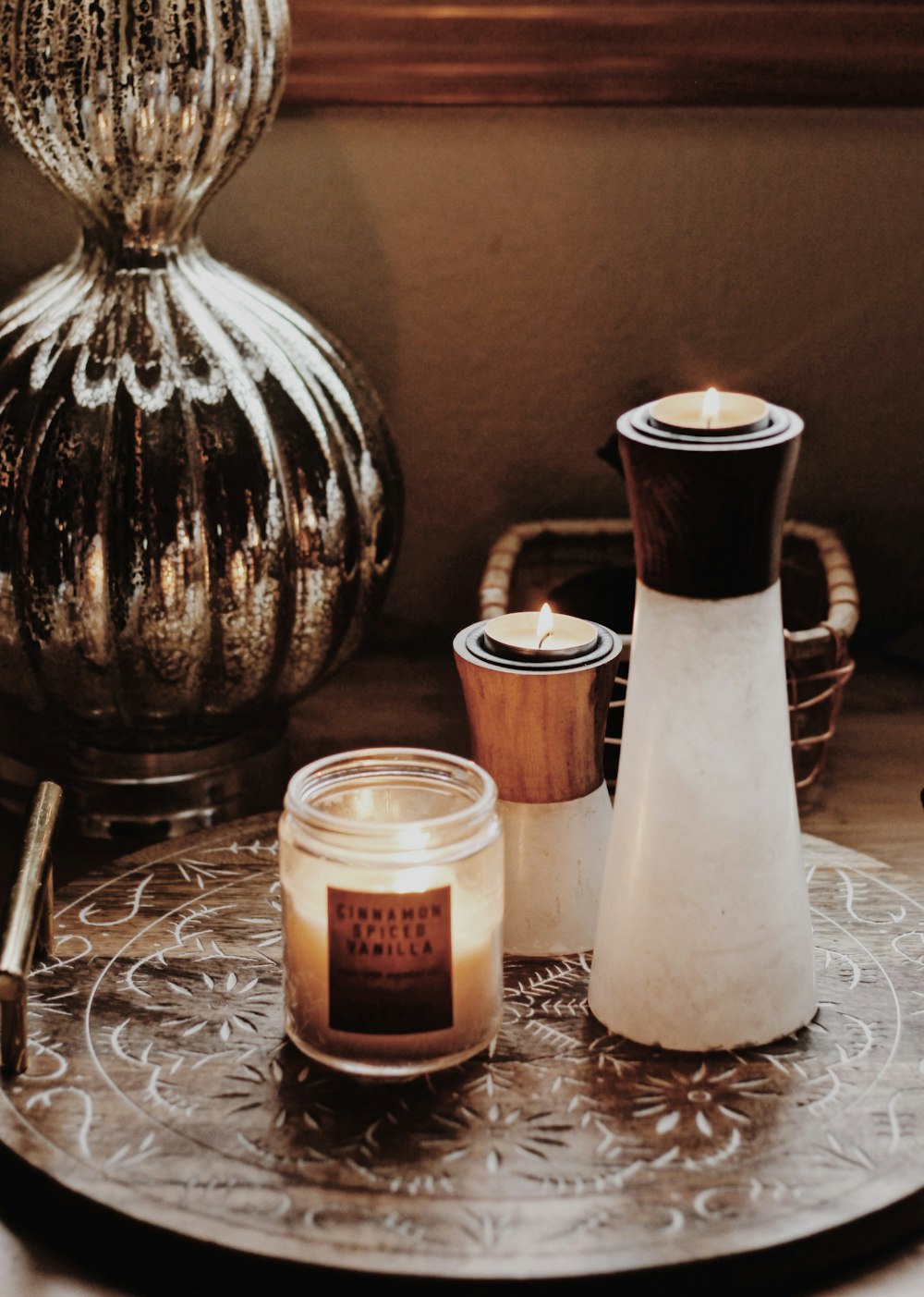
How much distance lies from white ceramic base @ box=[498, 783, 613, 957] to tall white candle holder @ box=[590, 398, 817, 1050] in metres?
0.05

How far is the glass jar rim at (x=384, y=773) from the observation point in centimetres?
53

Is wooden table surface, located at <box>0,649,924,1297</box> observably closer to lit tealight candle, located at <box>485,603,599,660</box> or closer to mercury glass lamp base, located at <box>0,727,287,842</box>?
mercury glass lamp base, located at <box>0,727,287,842</box>

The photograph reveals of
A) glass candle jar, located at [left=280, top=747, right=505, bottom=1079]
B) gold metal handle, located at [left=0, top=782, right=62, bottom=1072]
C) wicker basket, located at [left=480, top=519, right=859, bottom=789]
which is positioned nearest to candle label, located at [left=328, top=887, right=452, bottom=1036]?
glass candle jar, located at [left=280, top=747, right=505, bottom=1079]

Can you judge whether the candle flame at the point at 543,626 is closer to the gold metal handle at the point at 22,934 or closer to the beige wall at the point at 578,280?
the gold metal handle at the point at 22,934

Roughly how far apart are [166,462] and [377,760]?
0.22 metres

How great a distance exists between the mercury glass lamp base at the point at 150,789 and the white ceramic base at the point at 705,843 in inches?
12.9

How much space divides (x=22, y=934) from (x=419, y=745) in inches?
16.3

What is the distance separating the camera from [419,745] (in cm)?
93

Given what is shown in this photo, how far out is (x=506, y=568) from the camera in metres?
0.96

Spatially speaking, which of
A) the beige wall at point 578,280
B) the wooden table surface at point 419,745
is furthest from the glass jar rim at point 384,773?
the beige wall at point 578,280

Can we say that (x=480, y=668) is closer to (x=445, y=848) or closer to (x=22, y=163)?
(x=445, y=848)

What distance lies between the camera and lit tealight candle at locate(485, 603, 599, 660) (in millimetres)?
592

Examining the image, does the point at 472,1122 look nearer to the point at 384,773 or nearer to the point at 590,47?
the point at 384,773

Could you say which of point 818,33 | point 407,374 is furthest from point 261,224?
point 818,33
